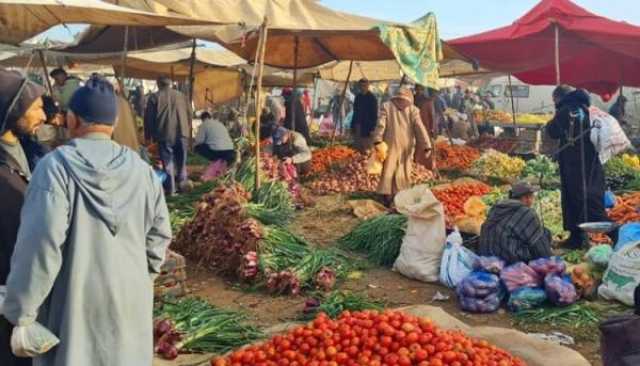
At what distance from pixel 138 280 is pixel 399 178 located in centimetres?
693

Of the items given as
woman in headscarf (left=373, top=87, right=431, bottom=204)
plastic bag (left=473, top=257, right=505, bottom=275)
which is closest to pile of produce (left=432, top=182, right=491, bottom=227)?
woman in headscarf (left=373, top=87, right=431, bottom=204)

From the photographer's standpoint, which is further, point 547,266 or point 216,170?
point 216,170

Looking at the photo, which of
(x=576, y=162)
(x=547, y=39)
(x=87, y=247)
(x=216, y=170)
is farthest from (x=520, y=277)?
(x=216, y=170)

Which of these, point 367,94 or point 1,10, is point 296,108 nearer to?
point 367,94

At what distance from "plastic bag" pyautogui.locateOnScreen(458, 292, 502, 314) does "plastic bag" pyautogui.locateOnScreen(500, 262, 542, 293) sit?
0.51 ft

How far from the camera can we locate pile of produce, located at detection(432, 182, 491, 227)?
8516 millimetres

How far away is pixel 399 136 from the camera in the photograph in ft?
30.2

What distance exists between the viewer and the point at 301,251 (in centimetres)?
650

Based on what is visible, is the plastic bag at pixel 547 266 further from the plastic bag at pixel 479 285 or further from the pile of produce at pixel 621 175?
the pile of produce at pixel 621 175

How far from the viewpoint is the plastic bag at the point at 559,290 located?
18.0 feet

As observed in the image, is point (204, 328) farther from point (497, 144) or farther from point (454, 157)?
point (497, 144)

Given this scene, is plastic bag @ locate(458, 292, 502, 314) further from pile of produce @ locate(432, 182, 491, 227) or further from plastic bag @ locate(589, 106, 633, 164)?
plastic bag @ locate(589, 106, 633, 164)

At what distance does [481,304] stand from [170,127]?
236 inches

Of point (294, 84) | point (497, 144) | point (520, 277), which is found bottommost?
point (520, 277)
